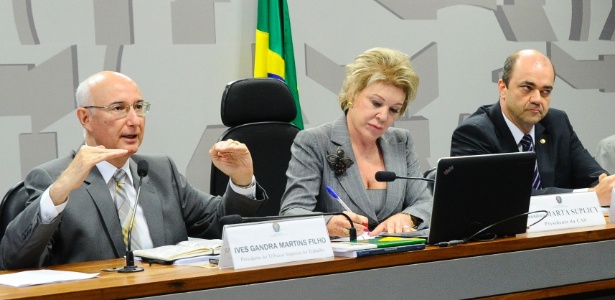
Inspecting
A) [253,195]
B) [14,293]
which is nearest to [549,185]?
[253,195]

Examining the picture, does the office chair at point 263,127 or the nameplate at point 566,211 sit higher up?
Result: the office chair at point 263,127

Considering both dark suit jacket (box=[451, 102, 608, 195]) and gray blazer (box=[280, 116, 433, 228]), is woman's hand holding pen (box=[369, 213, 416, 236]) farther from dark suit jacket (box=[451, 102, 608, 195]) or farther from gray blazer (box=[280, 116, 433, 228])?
dark suit jacket (box=[451, 102, 608, 195])

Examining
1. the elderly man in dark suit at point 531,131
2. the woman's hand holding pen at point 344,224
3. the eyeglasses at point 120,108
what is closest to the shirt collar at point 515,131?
the elderly man in dark suit at point 531,131

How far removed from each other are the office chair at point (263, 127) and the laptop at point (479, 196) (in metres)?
1.32

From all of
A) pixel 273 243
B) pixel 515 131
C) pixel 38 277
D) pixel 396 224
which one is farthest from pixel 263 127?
pixel 38 277

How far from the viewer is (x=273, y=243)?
2346 mm

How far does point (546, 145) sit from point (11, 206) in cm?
253

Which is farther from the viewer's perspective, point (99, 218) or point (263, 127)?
point (263, 127)

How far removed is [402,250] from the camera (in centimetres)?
247

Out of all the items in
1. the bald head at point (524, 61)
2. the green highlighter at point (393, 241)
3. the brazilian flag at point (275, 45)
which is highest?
the brazilian flag at point (275, 45)

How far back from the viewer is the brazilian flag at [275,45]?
5012 mm

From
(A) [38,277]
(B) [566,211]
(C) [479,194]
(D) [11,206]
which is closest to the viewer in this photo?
(A) [38,277]

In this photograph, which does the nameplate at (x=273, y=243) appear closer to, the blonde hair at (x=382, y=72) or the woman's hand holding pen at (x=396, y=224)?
the woman's hand holding pen at (x=396, y=224)

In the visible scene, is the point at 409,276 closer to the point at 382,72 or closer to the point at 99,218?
the point at 99,218
